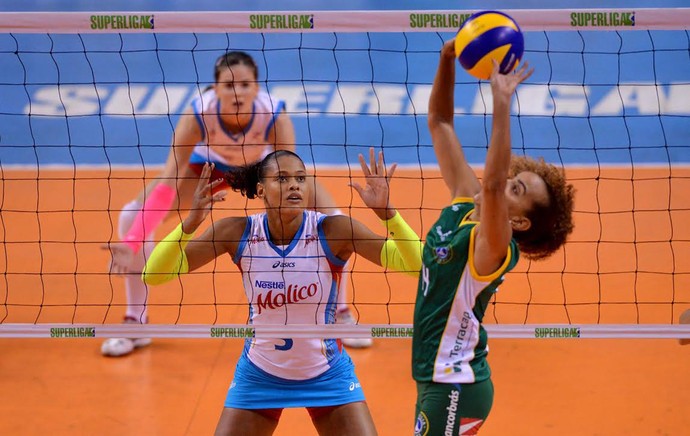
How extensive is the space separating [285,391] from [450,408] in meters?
1.09

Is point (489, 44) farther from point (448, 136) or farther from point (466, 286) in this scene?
point (466, 286)

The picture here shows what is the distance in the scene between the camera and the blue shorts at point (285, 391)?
384cm

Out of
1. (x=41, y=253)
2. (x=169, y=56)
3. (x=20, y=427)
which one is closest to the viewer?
(x=20, y=427)

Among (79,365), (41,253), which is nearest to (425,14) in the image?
(79,365)

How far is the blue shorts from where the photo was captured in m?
3.84

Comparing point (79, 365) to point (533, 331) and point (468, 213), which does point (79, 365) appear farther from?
point (468, 213)

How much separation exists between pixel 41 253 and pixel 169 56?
4389 mm

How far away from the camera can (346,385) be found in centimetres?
389

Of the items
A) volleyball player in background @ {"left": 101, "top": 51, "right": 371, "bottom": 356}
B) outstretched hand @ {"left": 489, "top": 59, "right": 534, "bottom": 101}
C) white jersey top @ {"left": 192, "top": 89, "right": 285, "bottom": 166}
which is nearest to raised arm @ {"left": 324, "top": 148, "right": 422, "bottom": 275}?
outstretched hand @ {"left": 489, "top": 59, "right": 534, "bottom": 101}

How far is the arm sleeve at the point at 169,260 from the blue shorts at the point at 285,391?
1.72ft

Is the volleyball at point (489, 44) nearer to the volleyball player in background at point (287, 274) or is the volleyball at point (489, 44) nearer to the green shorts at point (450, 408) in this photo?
the volleyball player in background at point (287, 274)

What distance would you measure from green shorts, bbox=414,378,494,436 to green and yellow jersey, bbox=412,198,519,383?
0.03 meters

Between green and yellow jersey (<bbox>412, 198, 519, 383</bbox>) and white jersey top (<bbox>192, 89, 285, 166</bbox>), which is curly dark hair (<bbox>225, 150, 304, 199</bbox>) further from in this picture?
white jersey top (<bbox>192, 89, 285, 166</bbox>)

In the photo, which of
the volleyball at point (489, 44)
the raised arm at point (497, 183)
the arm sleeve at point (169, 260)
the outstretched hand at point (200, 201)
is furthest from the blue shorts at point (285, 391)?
the volleyball at point (489, 44)
